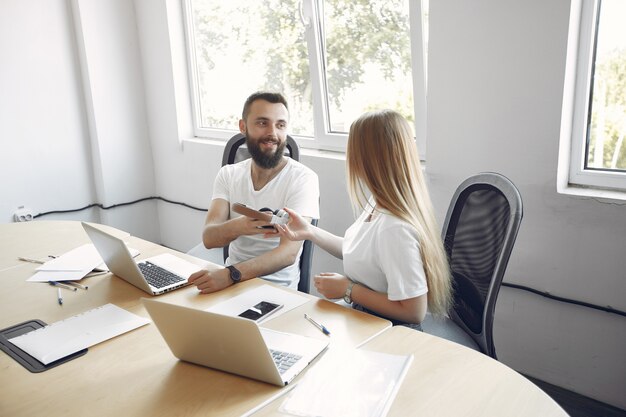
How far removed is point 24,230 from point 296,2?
196 cm

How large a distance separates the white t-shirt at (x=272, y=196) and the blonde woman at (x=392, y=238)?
0.55 m

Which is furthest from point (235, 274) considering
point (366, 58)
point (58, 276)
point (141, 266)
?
point (366, 58)

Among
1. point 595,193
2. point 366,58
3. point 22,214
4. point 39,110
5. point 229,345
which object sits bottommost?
point 22,214

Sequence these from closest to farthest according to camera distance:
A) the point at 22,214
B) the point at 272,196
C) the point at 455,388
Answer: the point at 455,388 < the point at 272,196 < the point at 22,214

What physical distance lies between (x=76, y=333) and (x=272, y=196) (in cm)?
102

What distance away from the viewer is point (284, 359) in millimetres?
1168

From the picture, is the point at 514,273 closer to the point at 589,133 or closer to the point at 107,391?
the point at 589,133

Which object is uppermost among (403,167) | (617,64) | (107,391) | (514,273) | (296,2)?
(296,2)

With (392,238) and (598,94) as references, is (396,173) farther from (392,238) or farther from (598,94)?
(598,94)

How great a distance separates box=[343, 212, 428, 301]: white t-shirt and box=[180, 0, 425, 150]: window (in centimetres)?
114

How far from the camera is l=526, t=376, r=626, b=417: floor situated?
1.92 meters

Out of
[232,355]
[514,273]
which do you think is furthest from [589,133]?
[232,355]

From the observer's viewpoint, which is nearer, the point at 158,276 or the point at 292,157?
the point at 158,276

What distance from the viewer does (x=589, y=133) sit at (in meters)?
1.96
